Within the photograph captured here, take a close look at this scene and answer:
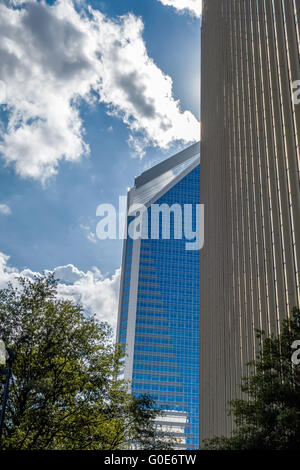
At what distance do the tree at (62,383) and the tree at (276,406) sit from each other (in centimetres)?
676

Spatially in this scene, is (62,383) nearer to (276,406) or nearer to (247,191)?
(276,406)

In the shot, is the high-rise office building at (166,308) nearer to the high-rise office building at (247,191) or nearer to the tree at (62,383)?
the high-rise office building at (247,191)

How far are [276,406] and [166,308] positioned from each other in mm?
144923

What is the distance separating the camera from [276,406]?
17.4 metres

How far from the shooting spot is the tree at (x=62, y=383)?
21109 millimetres

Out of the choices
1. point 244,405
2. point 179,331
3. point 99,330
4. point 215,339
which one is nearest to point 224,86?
point 215,339

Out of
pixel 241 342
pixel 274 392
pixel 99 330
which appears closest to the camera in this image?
pixel 274 392

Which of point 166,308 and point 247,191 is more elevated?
point 166,308

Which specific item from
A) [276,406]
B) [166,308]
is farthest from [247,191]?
[166,308]

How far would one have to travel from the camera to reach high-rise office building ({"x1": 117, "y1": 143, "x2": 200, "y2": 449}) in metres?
150

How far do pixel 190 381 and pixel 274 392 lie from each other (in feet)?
470

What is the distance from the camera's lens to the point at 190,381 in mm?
152750

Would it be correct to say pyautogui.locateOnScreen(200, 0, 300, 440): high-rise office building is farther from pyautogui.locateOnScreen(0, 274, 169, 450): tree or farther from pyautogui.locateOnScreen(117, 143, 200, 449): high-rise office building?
pyautogui.locateOnScreen(117, 143, 200, 449): high-rise office building

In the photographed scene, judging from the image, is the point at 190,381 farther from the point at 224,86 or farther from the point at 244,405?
the point at 244,405
